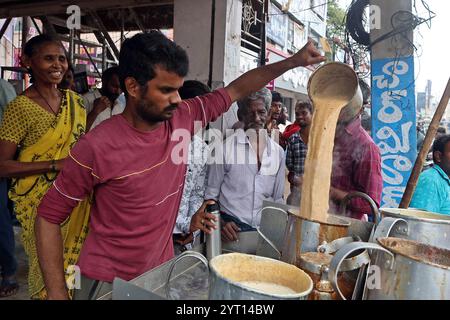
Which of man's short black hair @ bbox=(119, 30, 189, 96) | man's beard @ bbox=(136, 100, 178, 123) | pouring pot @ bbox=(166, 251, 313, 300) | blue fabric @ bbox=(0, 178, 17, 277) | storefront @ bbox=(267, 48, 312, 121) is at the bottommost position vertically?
blue fabric @ bbox=(0, 178, 17, 277)

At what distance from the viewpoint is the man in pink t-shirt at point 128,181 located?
132cm

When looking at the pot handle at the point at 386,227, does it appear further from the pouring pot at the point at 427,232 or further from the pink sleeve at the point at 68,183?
the pink sleeve at the point at 68,183

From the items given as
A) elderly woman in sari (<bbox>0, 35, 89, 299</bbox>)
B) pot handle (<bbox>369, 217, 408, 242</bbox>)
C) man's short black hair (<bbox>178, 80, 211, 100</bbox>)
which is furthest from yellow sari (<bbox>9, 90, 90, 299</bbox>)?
pot handle (<bbox>369, 217, 408, 242</bbox>)

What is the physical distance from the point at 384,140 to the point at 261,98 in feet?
4.12

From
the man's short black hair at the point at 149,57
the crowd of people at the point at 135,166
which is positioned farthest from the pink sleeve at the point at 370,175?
the man's short black hair at the point at 149,57

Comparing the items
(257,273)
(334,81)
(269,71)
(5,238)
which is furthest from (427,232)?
(5,238)

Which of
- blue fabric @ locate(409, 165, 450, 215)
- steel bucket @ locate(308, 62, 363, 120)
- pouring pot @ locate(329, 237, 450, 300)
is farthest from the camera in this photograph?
blue fabric @ locate(409, 165, 450, 215)

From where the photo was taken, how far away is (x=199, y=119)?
1781mm

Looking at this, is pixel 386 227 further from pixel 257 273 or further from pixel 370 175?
pixel 370 175

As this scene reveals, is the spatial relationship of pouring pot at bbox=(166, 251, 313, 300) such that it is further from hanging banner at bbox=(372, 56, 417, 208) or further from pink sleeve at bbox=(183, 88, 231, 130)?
hanging banner at bbox=(372, 56, 417, 208)

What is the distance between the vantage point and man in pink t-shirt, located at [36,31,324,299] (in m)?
1.32

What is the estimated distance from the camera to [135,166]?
1400 mm

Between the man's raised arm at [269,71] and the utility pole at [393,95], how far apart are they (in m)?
1.67

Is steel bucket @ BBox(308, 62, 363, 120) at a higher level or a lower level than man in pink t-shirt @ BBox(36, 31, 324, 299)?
higher
